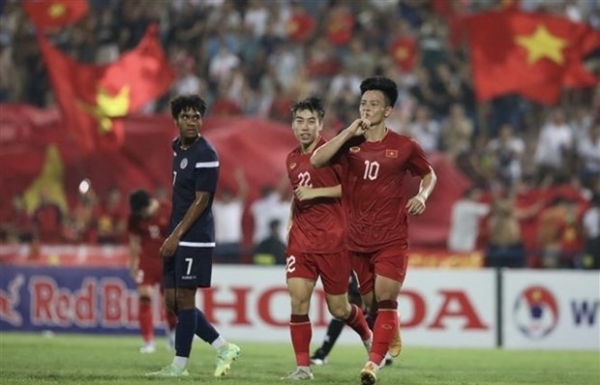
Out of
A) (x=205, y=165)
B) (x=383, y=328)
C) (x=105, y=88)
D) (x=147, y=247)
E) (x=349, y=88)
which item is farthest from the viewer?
(x=349, y=88)

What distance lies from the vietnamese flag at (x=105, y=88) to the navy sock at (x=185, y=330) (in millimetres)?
12937

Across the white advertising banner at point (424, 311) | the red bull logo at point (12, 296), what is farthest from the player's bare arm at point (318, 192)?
the red bull logo at point (12, 296)

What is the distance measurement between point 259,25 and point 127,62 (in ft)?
15.6

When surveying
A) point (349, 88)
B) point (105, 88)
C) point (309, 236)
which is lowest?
point (309, 236)

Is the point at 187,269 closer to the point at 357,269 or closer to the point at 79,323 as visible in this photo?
the point at 357,269

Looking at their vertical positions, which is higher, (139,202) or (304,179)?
(139,202)

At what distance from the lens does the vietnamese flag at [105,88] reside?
28438mm

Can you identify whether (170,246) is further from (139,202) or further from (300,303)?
(139,202)

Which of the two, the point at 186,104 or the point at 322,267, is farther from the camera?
the point at 186,104

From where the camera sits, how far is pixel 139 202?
69.2ft

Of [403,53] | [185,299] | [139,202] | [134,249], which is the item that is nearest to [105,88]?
[403,53]

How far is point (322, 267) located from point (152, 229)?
23.0 feet

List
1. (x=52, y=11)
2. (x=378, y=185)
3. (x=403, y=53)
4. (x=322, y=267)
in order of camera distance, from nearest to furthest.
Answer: (x=378, y=185), (x=322, y=267), (x=52, y=11), (x=403, y=53)

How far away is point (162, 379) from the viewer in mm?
14820
